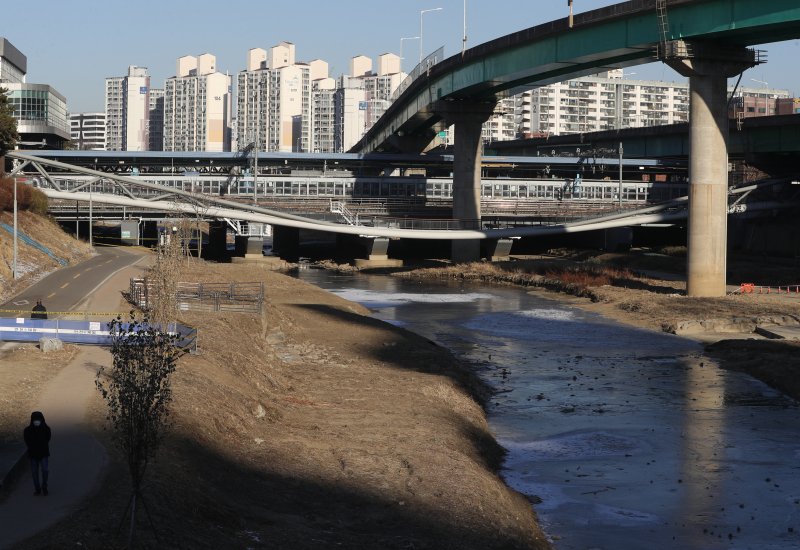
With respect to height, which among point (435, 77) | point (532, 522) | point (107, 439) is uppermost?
point (435, 77)

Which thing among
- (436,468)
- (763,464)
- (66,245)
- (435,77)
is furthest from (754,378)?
(435,77)

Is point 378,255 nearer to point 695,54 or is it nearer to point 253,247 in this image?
point 253,247

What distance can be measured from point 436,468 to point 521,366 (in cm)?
2162

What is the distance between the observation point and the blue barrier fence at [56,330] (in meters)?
38.3

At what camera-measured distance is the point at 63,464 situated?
2252 centimetres

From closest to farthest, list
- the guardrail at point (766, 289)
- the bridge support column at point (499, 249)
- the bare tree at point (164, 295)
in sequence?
1. the bare tree at point (164, 295)
2. the guardrail at point (766, 289)
3. the bridge support column at point (499, 249)

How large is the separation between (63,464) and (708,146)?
55268mm

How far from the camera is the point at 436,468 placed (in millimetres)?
27484

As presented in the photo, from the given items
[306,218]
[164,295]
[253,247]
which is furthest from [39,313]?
[253,247]

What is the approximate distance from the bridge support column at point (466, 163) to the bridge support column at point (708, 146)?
37.4 m

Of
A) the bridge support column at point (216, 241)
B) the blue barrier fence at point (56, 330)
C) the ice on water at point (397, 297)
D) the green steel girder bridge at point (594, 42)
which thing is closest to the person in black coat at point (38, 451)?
the blue barrier fence at point (56, 330)

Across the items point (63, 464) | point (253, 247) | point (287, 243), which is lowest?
point (63, 464)

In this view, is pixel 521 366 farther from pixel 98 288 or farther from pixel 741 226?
pixel 741 226

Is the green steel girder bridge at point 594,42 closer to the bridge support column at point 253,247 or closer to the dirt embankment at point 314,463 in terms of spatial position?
the bridge support column at point 253,247
